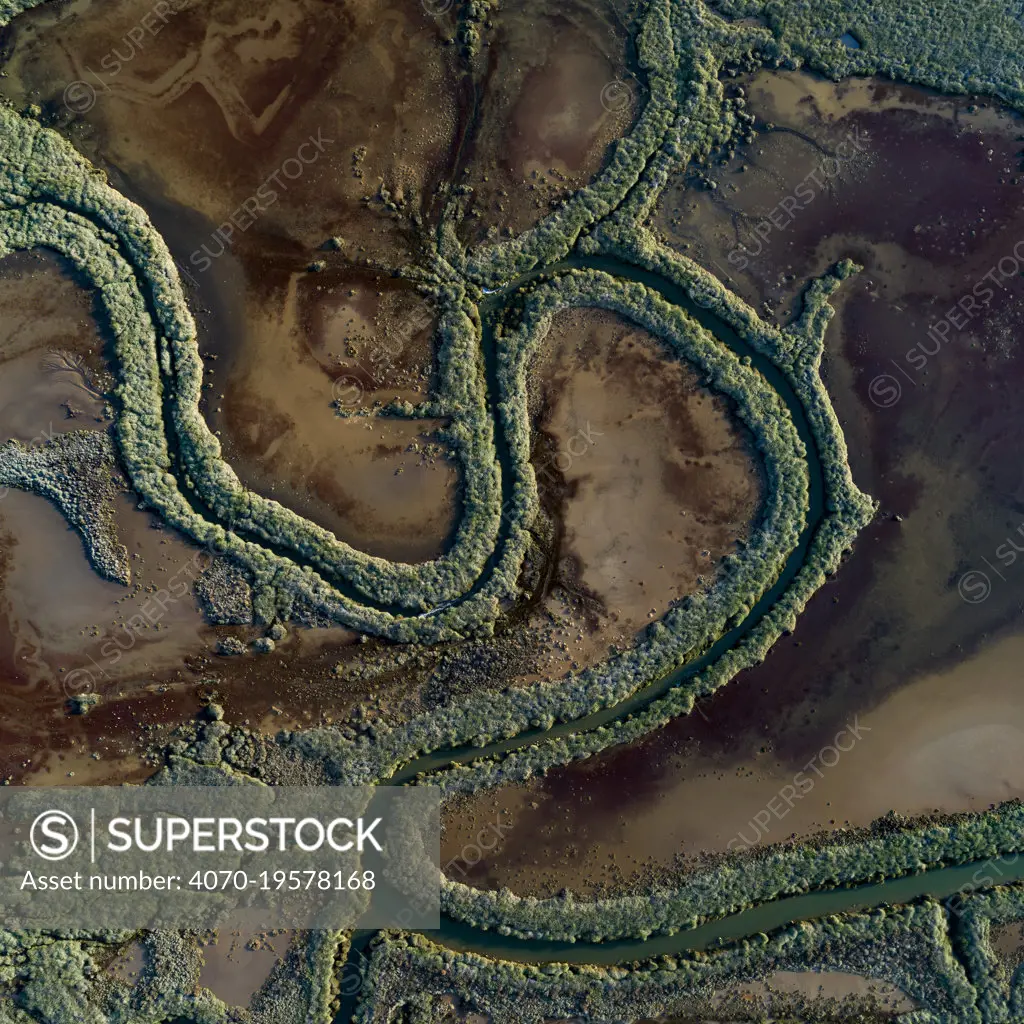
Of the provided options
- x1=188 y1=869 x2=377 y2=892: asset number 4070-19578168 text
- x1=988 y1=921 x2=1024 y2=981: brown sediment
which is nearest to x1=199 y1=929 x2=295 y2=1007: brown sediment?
x1=188 y1=869 x2=377 y2=892: asset number 4070-19578168 text

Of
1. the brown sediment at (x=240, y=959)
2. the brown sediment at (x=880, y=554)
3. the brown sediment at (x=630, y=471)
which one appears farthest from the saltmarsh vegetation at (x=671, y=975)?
the brown sediment at (x=630, y=471)

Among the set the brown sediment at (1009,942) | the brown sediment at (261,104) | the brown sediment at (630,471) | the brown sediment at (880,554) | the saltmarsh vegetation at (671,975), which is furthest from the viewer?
the brown sediment at (261,104)

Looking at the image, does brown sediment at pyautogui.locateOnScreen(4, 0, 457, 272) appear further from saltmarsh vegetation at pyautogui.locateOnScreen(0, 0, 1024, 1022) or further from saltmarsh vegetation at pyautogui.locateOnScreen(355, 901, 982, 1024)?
saltmarsh vegetation at pyautogui.locateOnScreen(355, 901, 982, 1024)

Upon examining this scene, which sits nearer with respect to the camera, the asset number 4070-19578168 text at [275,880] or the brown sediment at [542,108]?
the asset number 4070-19578168 text at [275,880]

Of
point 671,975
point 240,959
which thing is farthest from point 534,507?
point 240,959

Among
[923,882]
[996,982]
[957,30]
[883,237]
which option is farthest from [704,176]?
[996,982]

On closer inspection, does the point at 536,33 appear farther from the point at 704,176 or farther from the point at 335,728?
the point at 335,728

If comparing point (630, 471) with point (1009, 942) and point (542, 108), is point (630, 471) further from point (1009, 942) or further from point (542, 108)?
point (1009, 942)

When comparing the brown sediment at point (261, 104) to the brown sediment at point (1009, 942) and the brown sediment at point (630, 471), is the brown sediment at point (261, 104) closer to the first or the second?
the brown sediment at point (630, 471)
